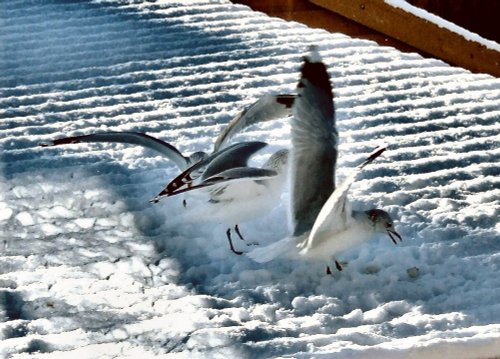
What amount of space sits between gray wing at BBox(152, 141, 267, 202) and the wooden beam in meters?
2.00

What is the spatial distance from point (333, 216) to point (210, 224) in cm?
50

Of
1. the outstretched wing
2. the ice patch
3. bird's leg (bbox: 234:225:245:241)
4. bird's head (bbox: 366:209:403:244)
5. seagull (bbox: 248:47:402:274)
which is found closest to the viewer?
the outstretched wing

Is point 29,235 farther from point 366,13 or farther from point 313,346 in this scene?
point 366,13

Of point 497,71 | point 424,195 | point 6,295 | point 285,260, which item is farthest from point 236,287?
point 497,71

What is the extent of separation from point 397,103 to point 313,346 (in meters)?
1.68

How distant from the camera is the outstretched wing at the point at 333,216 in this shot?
2.05 meters

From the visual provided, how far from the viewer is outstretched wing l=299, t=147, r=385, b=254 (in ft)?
6.74

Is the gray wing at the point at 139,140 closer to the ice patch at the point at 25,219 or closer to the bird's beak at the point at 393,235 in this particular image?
the ice patch at the point at 25,219

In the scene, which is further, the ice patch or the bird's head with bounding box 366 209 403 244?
the ice patch

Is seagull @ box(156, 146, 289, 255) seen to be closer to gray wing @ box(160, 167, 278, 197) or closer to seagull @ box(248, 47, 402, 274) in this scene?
gray wing @ box(160, 167, 278, 197)

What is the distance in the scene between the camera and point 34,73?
385 centimetres

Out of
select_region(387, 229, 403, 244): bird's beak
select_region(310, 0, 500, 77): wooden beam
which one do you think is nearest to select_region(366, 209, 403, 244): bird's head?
select_region(387, 229, 403, 244): bird's beak

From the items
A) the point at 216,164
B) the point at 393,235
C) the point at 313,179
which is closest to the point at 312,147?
the point at 313,179

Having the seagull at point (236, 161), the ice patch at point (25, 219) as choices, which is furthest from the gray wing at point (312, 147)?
the ice patch at point (25, 219)
